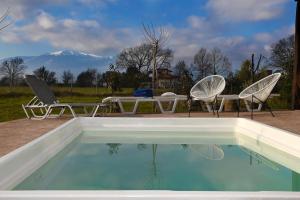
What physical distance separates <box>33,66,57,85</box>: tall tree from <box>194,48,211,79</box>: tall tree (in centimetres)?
599

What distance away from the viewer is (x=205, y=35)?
67.7 ft

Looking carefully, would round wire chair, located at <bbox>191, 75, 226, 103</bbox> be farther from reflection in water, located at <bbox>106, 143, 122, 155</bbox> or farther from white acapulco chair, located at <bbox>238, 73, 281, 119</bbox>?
reflection in water, located at <bbox>106, 143, 122, 155</bbox>

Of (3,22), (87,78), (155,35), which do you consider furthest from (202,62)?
(3,22)

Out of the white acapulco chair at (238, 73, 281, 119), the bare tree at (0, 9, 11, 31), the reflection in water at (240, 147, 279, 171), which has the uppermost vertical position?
the bare tree at (0, 9, 11, 31)

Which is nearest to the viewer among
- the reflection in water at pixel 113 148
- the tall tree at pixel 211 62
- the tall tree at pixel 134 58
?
the reflection in water at pixel 113 148

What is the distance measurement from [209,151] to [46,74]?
12541 millimetres

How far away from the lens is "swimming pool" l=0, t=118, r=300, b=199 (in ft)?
10.7

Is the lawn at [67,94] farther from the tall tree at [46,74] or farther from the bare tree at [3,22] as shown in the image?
the bare tree at [3,22]

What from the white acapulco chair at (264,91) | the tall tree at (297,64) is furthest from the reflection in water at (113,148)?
the tall tree at (297,64)

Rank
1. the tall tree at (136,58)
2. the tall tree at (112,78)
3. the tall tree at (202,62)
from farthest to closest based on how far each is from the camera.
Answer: the tall tree at (136,58) < the tall tree at (202,62) < the tall tree at (112,78)

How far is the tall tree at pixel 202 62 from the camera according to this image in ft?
53.3

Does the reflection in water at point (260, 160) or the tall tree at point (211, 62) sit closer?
the reflection in water at point (260, 160)

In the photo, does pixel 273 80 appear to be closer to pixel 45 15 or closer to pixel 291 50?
pixel 291 50

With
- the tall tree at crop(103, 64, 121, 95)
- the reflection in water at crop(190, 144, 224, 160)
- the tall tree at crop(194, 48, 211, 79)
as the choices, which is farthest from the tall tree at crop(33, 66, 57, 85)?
the reflection in water at crop(190, 144, 224, 160)
